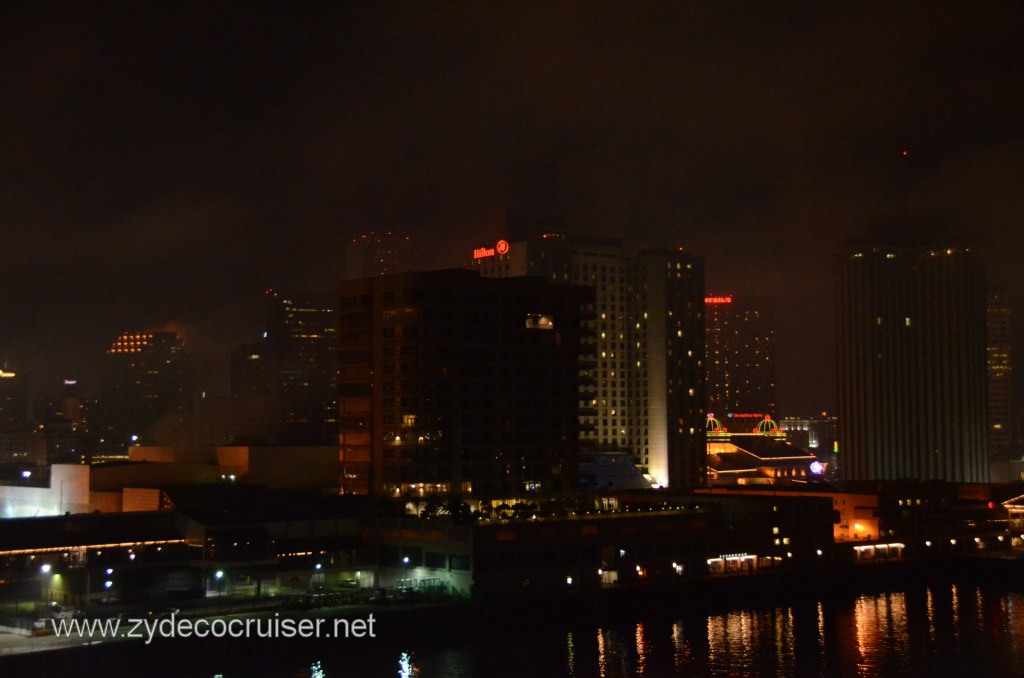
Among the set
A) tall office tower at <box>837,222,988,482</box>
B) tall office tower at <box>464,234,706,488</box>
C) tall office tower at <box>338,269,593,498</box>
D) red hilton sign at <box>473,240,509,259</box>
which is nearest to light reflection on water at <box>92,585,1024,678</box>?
tall office tower at <box>338,269,593,498</box>

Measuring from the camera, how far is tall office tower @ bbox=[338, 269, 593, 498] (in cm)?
8331

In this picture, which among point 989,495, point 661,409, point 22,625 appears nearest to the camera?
point 22,625

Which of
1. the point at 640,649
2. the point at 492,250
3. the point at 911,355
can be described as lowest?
the point at 640,649

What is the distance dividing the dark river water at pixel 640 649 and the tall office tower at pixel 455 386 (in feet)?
53.4

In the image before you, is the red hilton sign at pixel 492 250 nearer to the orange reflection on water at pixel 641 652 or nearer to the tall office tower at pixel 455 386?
the tall office tower at pixel 455 386

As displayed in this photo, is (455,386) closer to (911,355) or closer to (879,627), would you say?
(879,627)

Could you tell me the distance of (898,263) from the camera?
580ft

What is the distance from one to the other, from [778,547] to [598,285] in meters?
61.8

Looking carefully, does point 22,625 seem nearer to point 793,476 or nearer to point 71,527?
point 71,527

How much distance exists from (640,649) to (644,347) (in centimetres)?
8195

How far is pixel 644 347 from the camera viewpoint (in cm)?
14400

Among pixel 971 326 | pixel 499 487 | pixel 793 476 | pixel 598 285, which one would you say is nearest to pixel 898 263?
pixel 971 326

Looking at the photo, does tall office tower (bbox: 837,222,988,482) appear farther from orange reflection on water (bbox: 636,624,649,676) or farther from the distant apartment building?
orange reflection on water (bbox: 636,624,649,676)

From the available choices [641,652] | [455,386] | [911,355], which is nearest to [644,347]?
[911,355]
